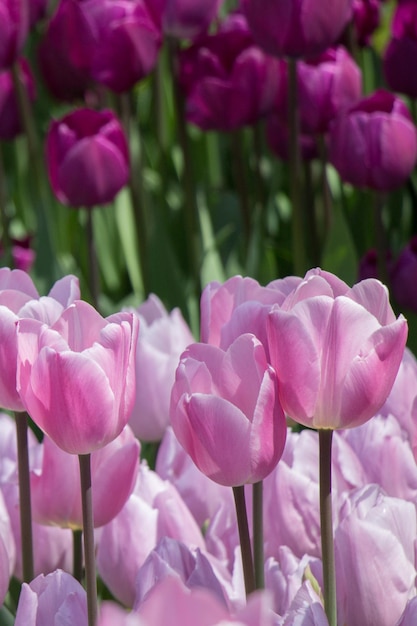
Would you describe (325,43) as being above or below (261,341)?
below

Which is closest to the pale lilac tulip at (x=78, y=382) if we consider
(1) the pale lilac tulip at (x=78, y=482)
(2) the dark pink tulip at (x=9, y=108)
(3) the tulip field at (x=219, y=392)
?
(3) the tulip field at (x=219, y=392)

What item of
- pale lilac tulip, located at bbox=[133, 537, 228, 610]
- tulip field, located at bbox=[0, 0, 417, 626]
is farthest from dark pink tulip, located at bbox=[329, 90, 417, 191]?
pale lilac tulip, located at bbox=[133, 537, 228, 610]

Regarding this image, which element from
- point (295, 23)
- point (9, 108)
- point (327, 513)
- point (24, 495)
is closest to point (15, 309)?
point (24, 495)

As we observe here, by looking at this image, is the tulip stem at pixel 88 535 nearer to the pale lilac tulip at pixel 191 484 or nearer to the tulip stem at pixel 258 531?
the tulip stem at pixel 258 531

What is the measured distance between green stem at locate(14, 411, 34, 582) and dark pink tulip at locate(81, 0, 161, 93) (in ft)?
3.06

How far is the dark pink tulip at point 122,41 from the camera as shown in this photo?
1.49m

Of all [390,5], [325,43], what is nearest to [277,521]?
[325,43]

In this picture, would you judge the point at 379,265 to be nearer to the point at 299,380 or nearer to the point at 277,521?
the point at 277,521

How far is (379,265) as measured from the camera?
1.43 m

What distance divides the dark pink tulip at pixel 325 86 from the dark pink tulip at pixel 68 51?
284 millimetres

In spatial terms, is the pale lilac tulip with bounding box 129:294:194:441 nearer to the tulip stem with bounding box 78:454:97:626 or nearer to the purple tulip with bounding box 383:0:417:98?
the tulip stem with bounding box 78:454:97:626

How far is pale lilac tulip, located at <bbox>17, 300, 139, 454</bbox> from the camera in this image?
546mm

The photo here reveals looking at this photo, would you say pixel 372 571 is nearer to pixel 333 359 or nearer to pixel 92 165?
A: pixel 333 359

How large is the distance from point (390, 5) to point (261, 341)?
2.29m
